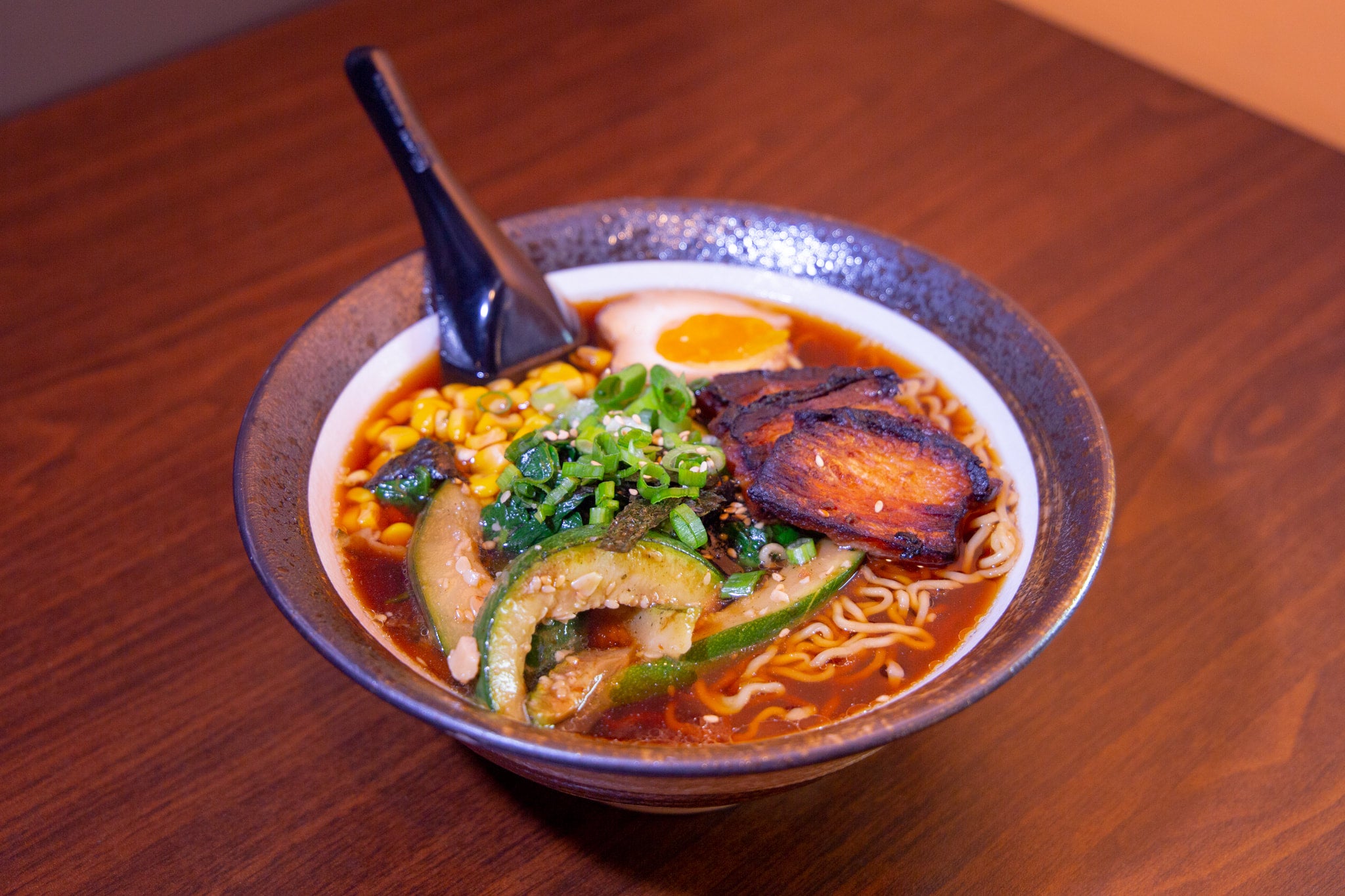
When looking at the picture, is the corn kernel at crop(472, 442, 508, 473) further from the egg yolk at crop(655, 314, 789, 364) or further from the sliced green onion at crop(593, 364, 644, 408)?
the egg yolk at crop(655, 314, 789, 364)

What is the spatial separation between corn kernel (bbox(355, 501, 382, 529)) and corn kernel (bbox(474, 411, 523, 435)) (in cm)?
29

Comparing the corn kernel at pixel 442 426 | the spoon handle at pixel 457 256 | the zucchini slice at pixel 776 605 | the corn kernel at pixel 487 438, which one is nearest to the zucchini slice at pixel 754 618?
the zucchini slice at pixel 776 605

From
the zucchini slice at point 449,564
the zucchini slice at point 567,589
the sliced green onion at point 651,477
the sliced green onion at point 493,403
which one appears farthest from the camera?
the sliced green onion at point 493,403

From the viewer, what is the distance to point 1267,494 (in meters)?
2.27

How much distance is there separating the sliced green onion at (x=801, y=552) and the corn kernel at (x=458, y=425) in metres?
0.73

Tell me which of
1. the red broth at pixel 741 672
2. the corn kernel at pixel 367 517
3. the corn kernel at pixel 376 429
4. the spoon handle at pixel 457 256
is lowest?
the red broth at pixel 741 672

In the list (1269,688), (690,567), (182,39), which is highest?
Result: (182,39)

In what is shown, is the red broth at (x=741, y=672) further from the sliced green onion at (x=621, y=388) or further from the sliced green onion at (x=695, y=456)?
the sliced green onion at (x=621, y=388)

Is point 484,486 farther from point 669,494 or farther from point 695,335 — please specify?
point 695,335

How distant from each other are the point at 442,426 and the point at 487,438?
4.6 inches

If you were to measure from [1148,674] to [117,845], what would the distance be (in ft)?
6.19

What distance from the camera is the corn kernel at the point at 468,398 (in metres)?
2.11

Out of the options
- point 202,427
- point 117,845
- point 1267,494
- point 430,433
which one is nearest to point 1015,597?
point 1267,494

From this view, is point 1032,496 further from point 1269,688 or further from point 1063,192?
point 1063,192
